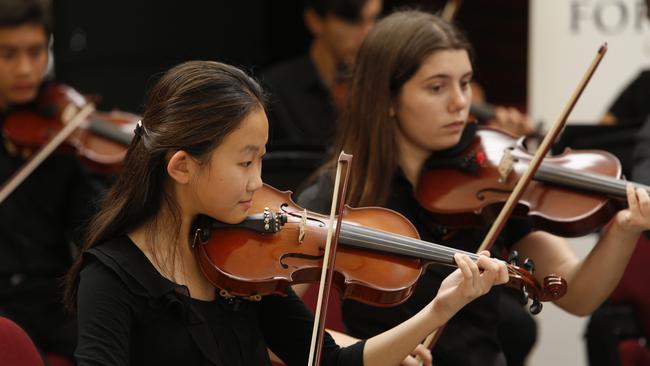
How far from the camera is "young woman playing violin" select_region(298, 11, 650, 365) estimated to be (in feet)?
7.04

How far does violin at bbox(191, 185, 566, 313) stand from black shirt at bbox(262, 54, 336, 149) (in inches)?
66.0

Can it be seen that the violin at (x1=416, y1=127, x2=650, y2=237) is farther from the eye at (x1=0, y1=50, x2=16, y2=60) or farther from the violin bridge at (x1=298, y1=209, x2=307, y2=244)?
the eye at (x1=0, y1=50, x2=16, y2=60)

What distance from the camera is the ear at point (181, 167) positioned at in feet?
5.71

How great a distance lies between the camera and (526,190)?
2.15 metres

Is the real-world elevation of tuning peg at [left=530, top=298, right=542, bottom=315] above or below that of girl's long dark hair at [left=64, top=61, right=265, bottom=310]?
below

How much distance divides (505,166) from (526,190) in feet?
0.24

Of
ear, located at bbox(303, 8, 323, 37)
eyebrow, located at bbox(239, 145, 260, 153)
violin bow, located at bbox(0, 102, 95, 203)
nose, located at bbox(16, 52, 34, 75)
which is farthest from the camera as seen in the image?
ear, located at bbox(303, 8, 323, 37)

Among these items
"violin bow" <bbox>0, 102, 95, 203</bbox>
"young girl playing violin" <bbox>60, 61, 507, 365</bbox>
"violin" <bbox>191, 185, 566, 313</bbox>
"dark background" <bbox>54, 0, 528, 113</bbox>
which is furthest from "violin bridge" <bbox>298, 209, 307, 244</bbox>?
"dark background" <bbox>54, 0, 528, 113</bbox>

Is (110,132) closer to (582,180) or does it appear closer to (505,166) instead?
(505,166)

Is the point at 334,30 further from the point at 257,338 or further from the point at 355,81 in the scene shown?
the point at 257,338

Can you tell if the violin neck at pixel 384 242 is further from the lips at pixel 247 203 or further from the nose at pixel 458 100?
the nose at pixel 458 100

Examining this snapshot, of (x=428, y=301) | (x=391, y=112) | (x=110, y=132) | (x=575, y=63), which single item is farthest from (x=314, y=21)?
(x=428, y=301)

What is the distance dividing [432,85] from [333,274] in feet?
1.78

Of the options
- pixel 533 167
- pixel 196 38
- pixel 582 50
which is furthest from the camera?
pixel 196 38
